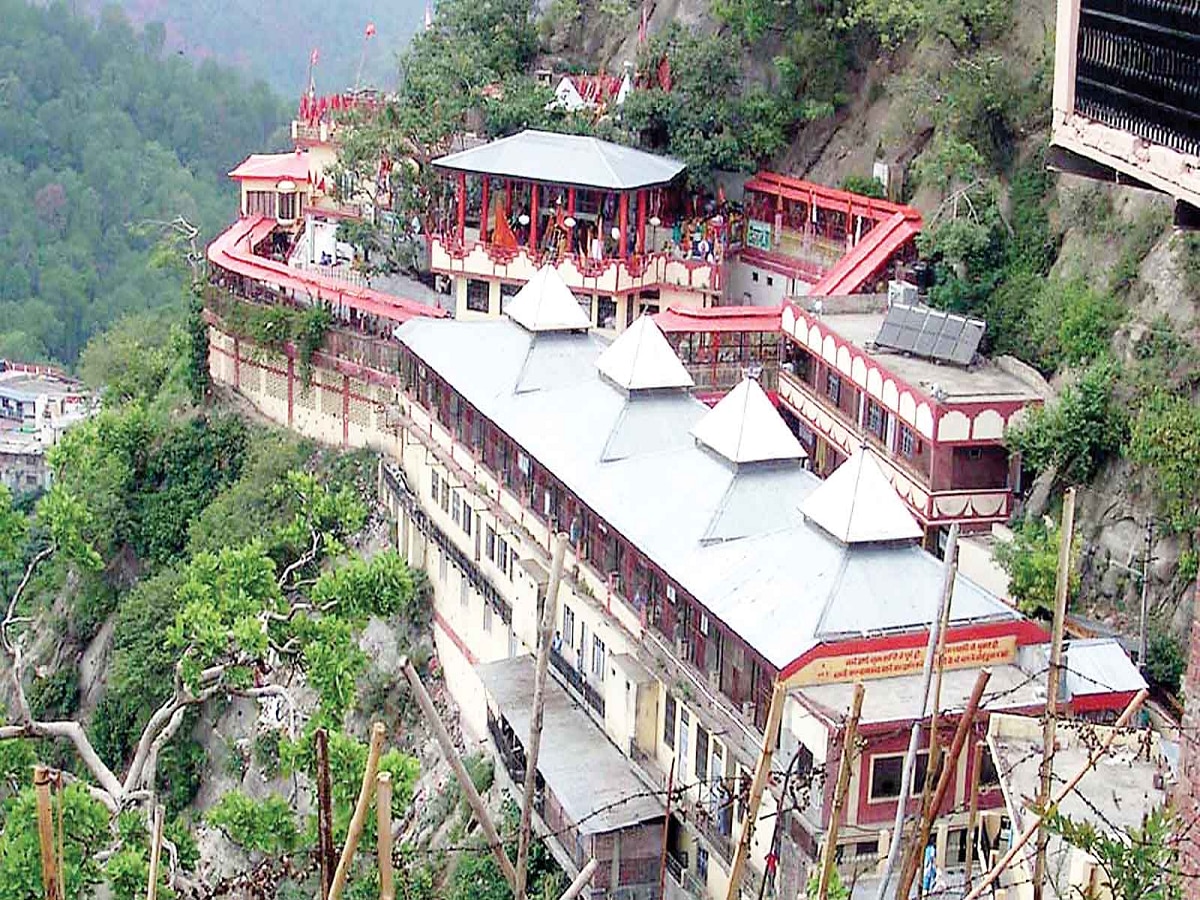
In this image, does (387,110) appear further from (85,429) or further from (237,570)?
(237,570)

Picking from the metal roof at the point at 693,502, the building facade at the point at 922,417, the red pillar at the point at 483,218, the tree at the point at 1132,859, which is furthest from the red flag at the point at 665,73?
the tree at the point at 1132,859

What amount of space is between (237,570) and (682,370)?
7291 mm

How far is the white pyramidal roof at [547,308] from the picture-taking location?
3284 centimetres

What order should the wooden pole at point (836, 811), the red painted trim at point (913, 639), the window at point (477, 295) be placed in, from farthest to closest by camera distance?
the window at point (477, 295), the red painted trim at point (913, 639), the wooden pole at point (836, 811)

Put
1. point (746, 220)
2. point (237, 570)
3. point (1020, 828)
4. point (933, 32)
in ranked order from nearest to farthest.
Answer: point (1020, 828) < point (237, 570) < point (933, 32) < point (746, 220)

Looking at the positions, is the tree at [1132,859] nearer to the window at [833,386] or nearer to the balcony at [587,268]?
the window at [833,386]

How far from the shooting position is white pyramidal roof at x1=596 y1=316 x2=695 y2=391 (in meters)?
29.4

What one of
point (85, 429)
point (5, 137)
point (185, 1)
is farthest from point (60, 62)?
point (85, 429)

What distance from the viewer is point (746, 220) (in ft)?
142

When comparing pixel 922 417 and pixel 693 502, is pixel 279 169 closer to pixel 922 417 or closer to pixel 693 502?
pixel 922 417

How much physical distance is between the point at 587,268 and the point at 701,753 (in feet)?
57.2

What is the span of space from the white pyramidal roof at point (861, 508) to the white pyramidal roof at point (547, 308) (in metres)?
9.63

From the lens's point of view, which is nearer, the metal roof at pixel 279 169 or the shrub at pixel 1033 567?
the shrub at pixel 1033 567

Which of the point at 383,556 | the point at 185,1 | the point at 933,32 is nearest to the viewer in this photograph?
the point at 383,556
